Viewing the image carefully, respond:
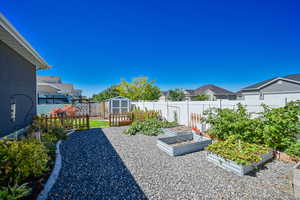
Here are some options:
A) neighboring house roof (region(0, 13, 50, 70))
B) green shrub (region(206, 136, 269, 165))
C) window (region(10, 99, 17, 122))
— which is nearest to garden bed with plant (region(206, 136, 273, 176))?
green shrub (region(206, 136, 269, 165))

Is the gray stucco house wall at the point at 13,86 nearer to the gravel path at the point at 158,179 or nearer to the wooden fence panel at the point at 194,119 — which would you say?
the gravel path at the point at 158,179

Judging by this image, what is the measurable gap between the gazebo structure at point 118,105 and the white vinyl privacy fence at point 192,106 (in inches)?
91.3

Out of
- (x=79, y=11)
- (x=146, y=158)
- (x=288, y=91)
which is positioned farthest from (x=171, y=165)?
(x=288, y=91)

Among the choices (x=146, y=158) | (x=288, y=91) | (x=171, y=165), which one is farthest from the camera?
(x=288, y=91)

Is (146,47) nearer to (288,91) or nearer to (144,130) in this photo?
(144,130)

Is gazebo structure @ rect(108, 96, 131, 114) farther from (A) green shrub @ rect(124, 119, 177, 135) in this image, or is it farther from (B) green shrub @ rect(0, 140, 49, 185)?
(B) green shrub @ rect(0, 140, 49, 185)

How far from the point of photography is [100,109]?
15.8 meters

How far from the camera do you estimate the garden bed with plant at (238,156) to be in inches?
121

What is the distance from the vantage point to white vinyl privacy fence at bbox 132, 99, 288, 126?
4.40 meters

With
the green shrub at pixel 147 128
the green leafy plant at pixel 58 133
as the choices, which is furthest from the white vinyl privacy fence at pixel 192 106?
the green leafy plant at pixel 58 133

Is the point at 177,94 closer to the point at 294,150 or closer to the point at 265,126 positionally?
the point at 265,126

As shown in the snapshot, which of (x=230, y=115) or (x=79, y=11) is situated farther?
(x=79, y=11)

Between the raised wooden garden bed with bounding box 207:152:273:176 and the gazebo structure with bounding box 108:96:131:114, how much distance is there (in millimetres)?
11656

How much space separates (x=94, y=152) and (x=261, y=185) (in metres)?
4.31
